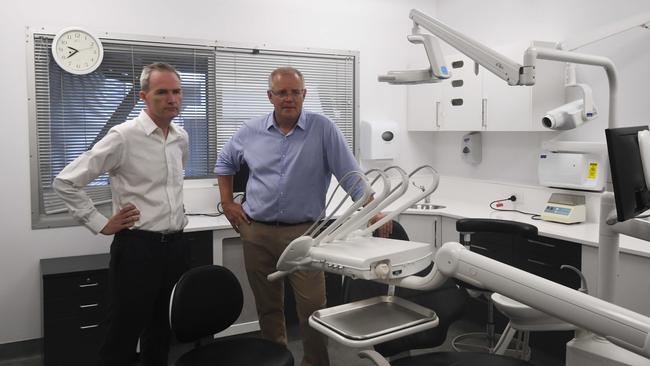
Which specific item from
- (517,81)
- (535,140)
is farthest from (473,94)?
(517,81)

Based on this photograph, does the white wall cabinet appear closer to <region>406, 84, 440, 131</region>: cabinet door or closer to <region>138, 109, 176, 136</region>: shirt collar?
<region>406, 84, 440, 131</region>: cabinet door

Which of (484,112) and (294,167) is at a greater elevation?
(484,112)

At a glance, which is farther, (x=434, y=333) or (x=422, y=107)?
(x=422, y=107)

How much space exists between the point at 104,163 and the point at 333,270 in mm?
1382

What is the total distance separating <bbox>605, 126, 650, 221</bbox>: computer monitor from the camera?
151cm

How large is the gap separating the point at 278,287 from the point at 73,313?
1.24 meters

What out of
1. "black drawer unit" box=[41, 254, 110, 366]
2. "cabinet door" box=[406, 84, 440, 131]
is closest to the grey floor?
"black drawer unit" box=[41, 254, 110, 366]

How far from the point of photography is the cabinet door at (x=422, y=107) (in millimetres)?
4391

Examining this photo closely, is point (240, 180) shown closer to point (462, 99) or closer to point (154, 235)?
point (154, 235)

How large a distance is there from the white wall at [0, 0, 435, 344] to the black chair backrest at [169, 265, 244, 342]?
1551mm

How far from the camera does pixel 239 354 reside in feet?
7.16

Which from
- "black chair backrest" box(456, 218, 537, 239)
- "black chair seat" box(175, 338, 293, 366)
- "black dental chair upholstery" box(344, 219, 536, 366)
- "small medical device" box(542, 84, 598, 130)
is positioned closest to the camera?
"black dental chair upholstery" box(344, 219, 536, 366)

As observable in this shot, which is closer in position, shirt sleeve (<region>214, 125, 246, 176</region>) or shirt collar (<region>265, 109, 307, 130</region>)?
shirt collar (<region>265, 109, 307, 130</region>)

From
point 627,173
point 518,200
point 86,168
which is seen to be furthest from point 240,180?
point 627,173
